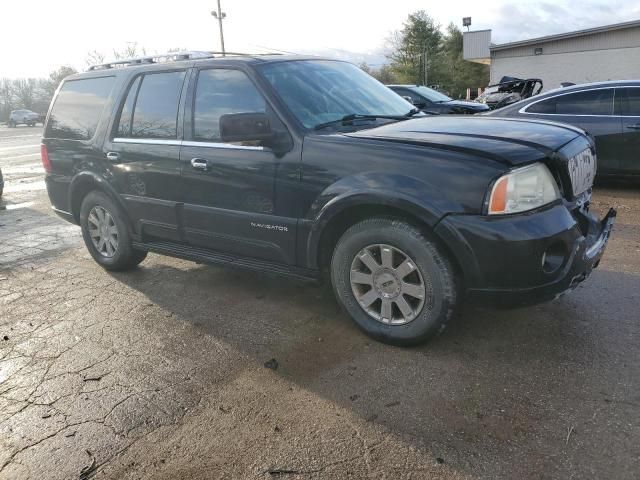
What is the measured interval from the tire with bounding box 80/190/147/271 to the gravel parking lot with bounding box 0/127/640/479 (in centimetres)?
51

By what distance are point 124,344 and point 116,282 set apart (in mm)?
1451

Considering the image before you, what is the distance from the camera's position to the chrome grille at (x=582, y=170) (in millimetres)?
3207

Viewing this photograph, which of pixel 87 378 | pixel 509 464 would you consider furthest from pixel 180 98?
pixel 509 464

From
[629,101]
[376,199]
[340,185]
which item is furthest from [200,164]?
[629,101]

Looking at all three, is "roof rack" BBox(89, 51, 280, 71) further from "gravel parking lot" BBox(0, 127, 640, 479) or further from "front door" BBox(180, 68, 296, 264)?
"gravel parking lot" BBox(0, 127, 640, 479)

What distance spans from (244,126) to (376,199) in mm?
Answer: 984

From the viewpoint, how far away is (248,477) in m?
2.31

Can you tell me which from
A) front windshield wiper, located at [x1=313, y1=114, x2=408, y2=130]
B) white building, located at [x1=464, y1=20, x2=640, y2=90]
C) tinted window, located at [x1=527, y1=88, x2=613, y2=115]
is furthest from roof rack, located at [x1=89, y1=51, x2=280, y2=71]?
white building, located at [x1=464, y1=20, x2=640, y2=90]

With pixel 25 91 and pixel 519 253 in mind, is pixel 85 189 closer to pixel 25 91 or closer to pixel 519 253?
pixel 519 253

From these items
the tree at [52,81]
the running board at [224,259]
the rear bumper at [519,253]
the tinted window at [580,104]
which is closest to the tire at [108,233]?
the running board at [224,259]

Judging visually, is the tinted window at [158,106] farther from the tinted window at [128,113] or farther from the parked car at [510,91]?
the parked car at [510,91]

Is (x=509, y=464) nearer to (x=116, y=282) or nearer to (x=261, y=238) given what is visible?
(x=261, y=238)

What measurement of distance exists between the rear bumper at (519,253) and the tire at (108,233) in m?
3.10

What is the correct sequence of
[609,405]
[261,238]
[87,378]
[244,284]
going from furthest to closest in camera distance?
1. [244,284]
2. [261,238]
3. [87,378]
4. [609,405]
